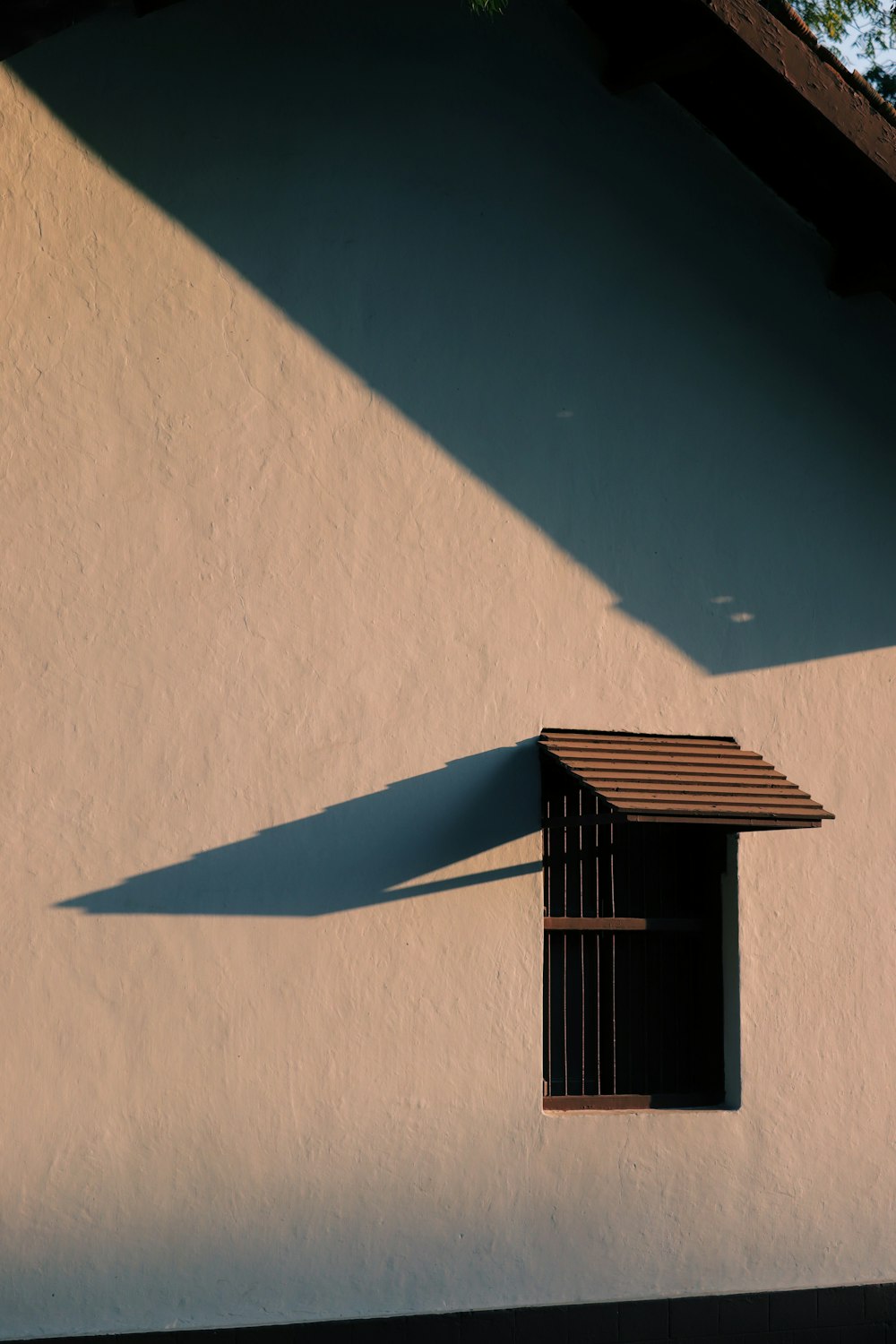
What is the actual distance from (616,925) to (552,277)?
299 centimetres

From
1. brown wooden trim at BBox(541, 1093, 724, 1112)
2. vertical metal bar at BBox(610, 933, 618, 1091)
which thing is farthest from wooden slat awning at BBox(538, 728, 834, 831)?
brown wooden trim at BBox(541, 1093, 724, 1112)

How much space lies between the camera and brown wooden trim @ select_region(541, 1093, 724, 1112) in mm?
6203

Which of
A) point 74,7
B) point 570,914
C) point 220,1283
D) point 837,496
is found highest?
point 74,7

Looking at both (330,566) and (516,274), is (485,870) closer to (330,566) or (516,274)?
(330,566)

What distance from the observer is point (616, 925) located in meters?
6.40

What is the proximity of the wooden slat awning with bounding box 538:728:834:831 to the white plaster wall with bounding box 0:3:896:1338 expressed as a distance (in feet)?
0.53

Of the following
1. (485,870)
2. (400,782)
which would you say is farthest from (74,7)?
(485,870)

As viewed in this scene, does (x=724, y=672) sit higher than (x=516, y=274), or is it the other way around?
(x=516, y=274)

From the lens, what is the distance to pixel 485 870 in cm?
611

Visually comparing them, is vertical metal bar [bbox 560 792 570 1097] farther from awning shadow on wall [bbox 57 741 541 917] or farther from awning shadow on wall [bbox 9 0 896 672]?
awning shadow on wall [bbox 9 0 896 672]

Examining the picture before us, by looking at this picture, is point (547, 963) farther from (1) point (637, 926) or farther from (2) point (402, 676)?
(2) point (402, 676)

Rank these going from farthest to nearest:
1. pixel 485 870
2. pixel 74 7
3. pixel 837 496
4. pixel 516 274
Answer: pixel 837 496
pixel 516 274
pixel 485 870
pixel 74 7

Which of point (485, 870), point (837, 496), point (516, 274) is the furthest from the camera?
point (837, 496)

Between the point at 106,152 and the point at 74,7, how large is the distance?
0.60 metres
